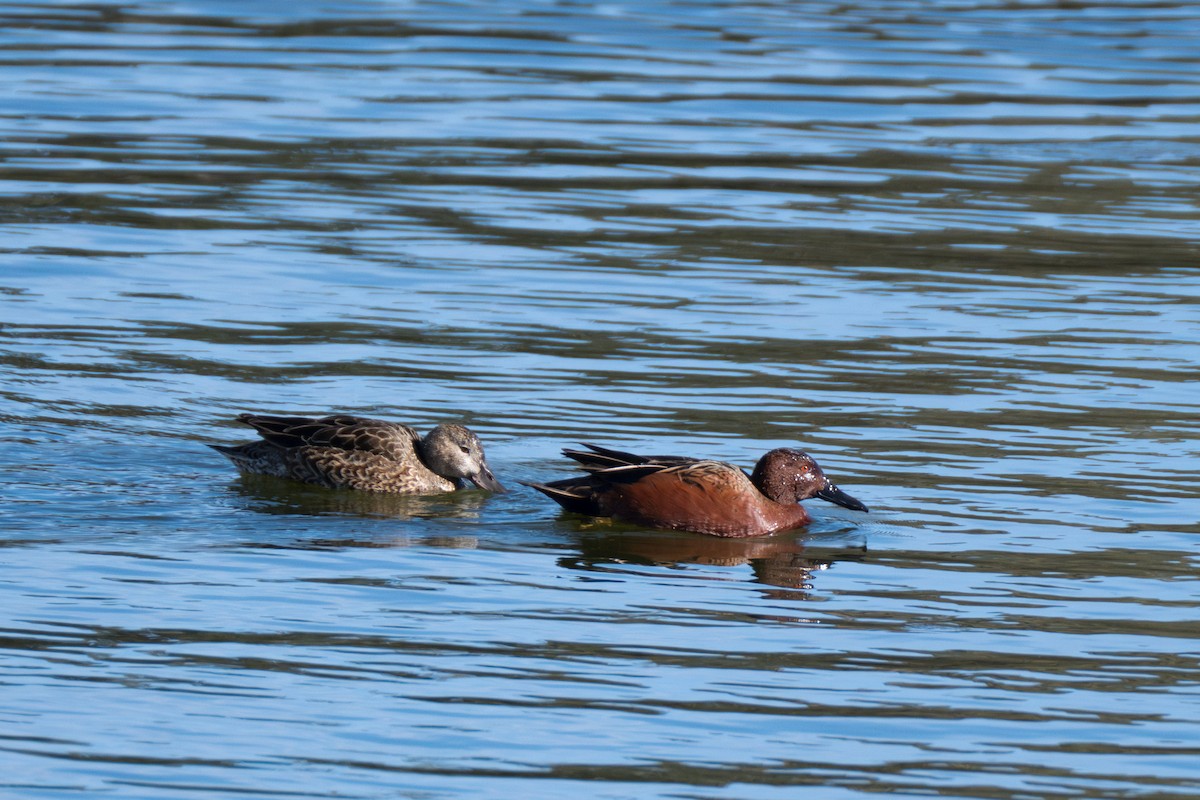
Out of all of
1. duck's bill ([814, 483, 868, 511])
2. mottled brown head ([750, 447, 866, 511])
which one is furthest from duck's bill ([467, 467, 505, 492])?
duck's bill ([814, 483, 868, 511])

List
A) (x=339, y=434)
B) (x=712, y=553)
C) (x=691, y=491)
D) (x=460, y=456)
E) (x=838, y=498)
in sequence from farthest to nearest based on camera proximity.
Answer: (x=339, y=434) → (x=460, y=456) → (x=838, y=498) → (x=691, y=491) → (x=712, y=553)

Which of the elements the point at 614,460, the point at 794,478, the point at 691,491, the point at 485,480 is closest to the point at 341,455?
the point at 485,480

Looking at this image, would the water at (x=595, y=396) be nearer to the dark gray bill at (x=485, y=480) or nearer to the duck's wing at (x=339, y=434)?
the dark gray bill at (x=485, y=480)

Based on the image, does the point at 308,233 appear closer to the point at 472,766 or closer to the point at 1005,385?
the point at 1005,385

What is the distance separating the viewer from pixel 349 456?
453 inches

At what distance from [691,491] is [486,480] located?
1.27m

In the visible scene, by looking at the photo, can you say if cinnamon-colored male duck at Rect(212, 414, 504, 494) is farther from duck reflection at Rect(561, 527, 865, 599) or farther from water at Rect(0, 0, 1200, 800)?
duck reflection at Rect(561, 527, 865, 599)

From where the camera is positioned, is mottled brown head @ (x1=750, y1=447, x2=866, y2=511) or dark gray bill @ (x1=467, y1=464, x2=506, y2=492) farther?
dark gray bill @ (x1=467, y1=464, x2=506, y2=492)

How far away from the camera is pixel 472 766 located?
726 centimetres

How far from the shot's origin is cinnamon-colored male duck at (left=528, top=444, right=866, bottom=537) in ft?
35.0

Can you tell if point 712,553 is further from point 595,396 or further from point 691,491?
point 595,396

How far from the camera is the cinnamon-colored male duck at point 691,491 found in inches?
420

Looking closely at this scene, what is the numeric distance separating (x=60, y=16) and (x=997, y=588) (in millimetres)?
21684

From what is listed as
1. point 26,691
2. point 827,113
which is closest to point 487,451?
point 26,691
